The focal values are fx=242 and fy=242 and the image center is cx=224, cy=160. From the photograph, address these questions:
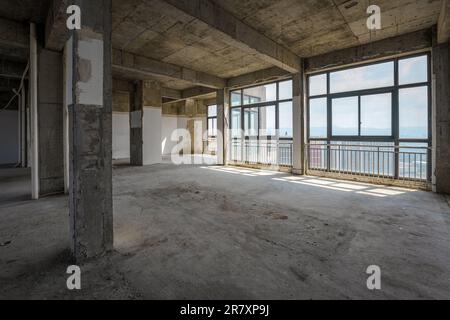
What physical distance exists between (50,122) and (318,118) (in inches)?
276

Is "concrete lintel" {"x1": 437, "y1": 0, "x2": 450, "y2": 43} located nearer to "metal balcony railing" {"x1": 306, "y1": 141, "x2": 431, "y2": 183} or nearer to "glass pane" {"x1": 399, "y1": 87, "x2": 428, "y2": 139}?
"glass pane" {"x1": 399, "y1": 87, "x2": 428, "y2": 139}

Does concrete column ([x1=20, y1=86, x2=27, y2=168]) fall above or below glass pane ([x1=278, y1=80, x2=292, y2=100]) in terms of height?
below

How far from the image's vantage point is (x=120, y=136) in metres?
13.2

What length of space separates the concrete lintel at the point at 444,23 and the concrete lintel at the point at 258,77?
3738 millimetres

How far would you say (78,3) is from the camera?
7.42 feet

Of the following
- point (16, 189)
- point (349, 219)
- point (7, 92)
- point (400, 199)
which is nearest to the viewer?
point (349, 219)

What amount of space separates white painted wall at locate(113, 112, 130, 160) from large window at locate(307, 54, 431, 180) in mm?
9946

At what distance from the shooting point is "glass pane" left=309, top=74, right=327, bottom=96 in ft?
23.9

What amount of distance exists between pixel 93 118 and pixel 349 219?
11.5 ft

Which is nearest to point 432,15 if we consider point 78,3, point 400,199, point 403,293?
point 400,199

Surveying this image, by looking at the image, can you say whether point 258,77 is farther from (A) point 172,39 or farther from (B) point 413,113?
(B) point 413,113

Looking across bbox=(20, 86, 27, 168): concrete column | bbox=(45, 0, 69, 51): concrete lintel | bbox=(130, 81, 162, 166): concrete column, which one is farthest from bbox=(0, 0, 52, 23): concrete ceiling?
bbox=(20, 86, 27, 168): concrete column
